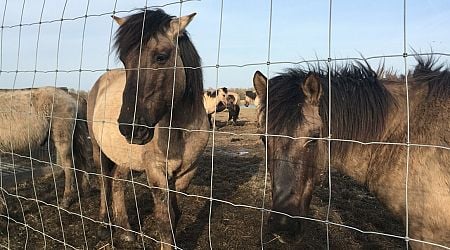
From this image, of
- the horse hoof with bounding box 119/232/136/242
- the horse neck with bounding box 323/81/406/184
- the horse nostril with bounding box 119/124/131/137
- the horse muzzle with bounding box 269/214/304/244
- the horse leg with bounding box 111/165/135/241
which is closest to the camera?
the horse muzzle with bounding box 269/214/304/244

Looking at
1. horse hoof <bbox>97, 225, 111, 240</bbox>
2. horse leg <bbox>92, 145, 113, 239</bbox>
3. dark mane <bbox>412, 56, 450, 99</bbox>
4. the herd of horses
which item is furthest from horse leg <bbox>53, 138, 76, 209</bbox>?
dark mane <bbox>412, 56, 450, 99</bbox>

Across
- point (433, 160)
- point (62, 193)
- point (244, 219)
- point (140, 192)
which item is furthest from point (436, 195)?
point (62, 193)

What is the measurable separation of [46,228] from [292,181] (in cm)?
367

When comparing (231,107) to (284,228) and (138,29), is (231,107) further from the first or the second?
(284,228)

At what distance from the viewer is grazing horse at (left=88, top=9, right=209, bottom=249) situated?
3102 mm

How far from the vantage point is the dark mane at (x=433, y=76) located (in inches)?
101

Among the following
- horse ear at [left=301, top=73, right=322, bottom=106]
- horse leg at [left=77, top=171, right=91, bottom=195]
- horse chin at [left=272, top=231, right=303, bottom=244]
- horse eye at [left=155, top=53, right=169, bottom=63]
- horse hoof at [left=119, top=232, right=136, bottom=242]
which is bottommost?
Result: horse hoof at [left=119, top=232, right=136, bottom=242]

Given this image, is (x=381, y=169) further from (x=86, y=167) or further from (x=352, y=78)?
(x=86, y=167)

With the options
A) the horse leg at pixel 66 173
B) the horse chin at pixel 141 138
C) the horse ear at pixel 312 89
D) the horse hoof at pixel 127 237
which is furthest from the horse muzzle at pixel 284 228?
the horse leg at pixel 66 173

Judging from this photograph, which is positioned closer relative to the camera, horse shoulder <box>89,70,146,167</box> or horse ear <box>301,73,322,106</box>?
horse ear <box>301,73,322,106</box>

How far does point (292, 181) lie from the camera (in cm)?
240

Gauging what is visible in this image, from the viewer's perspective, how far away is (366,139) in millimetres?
2674

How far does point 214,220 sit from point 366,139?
9.08 ft

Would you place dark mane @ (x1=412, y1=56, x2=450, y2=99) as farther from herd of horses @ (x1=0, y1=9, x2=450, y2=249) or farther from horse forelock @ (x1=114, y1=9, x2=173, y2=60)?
horse forelock @ (x1=114, y1=9, x2=173, y2=60)
